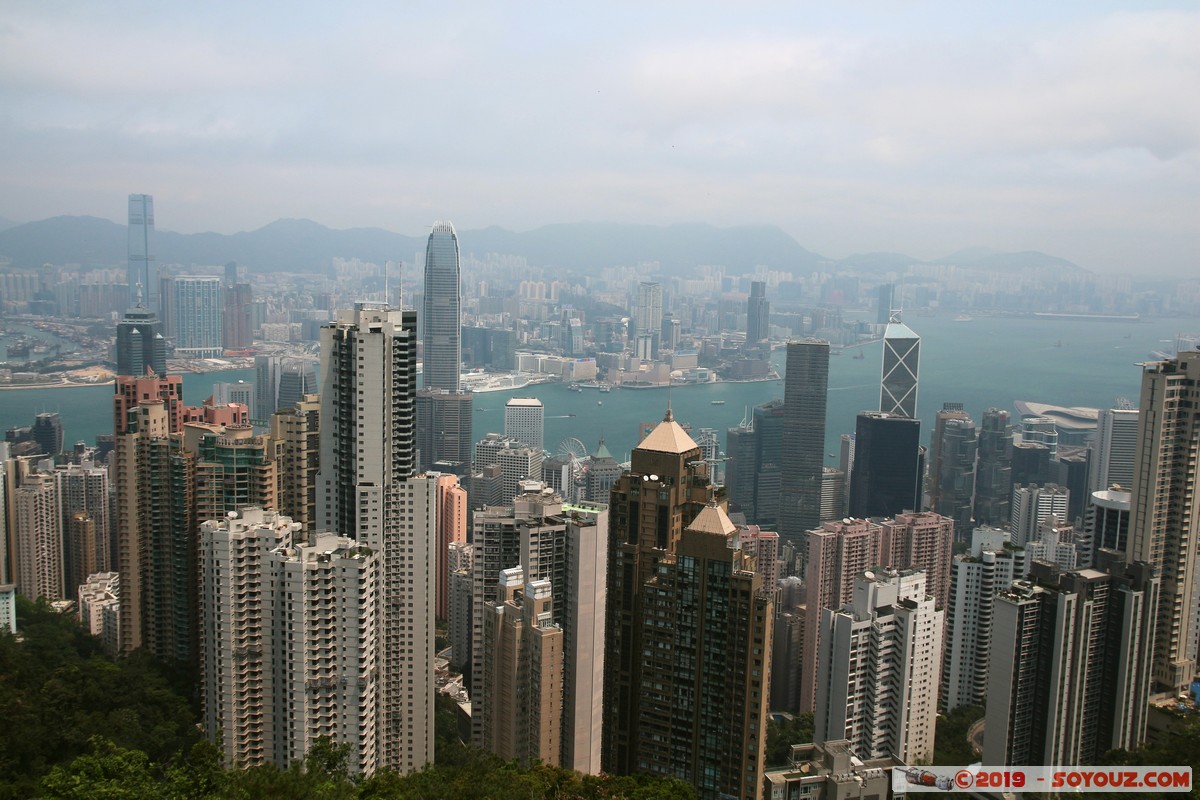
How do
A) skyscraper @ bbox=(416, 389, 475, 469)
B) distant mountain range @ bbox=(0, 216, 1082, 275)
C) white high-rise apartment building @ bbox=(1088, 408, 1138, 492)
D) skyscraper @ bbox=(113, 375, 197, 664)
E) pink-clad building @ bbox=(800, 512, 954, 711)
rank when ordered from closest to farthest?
1. skyscraper @ bbox=(113, 375, 197, 664)
2. pink-clad building @ bbox=(800, 512, 954, 711)
3. white high-rise apartment building @ bbox=(1088, 408, 1138, 492)
4. distant mountain range @ bbox=(0, 216, 1082, 275)
5. skyscraper @ bbox=(416, 389, 475, 469)

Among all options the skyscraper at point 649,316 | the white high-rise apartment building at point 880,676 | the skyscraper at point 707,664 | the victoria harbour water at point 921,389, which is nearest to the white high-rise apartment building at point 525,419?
the victoria harbour water at point 921,389

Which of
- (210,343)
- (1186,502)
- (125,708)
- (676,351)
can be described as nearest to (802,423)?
(676,351)

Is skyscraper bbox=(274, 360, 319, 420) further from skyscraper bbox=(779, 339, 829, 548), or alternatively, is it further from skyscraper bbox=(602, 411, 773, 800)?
skyscraper bbox=(779, 339, 829, 548)

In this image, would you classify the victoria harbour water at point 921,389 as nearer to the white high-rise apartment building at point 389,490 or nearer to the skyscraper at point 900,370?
the skyscraper at point 900,370

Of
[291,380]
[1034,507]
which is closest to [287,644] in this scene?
[291,380]

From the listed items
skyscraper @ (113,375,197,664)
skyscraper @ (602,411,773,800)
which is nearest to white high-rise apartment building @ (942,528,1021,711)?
skyscraper @ (602,411,773,800)

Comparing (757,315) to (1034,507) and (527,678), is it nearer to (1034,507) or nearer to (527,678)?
(1034,507)
